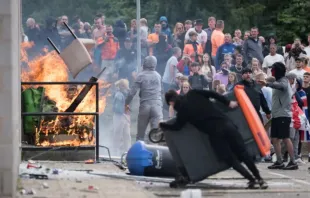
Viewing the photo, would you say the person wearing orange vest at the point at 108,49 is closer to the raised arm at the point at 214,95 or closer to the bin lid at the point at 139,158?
the bin lid at the point at 139,158

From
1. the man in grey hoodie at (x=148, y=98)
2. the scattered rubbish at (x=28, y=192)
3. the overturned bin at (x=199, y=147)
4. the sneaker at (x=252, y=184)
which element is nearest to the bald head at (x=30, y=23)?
the man in grey hoodie at (x=148, y=98)

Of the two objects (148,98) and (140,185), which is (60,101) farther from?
(140,185)

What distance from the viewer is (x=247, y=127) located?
16.7m

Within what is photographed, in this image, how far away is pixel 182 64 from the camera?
26.8 metres

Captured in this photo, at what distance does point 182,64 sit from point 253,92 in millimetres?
6479

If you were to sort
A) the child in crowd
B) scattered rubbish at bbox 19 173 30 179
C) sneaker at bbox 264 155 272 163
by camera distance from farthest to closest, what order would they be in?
the child in crowd, sneaker at bbox 264 155 272 163, scattered rubbish at bbox 19 173 30 179

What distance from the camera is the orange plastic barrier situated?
54.4 feet

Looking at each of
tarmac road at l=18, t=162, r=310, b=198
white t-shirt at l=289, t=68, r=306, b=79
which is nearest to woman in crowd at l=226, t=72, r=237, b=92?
white t-shirt at l=289, t=68, r=306, b=79

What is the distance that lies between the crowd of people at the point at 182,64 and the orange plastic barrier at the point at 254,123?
4.02 m

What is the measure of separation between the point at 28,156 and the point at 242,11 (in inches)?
739

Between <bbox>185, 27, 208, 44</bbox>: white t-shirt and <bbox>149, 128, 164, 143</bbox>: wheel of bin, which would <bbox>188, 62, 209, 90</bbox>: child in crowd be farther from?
<bbox>149, 128, 164, 143</bbox>: wheel of bin

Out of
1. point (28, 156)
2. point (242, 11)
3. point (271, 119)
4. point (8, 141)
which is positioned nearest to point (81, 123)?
point (28, 156)

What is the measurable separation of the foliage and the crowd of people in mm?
5463

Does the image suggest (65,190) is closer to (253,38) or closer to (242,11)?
(253,38)
